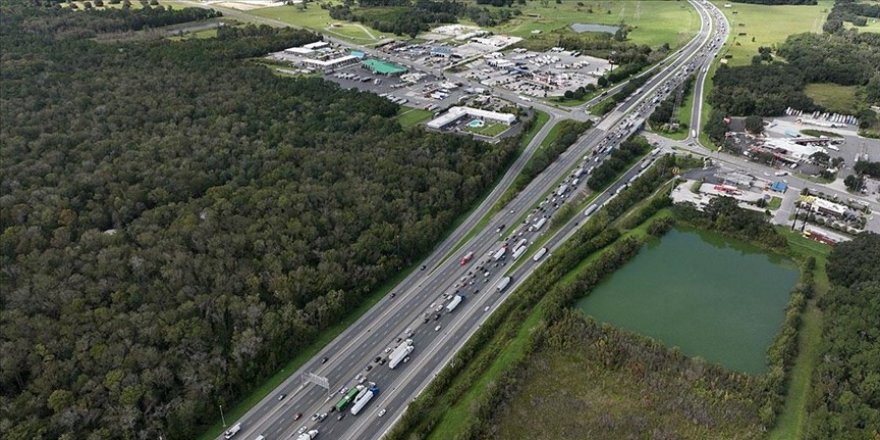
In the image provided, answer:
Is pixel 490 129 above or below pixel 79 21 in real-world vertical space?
below

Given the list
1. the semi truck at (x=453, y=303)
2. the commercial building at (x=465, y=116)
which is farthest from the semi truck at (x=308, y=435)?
the commercial building at (x=465, y=116)

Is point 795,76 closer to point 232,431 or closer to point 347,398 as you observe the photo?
point 347,398

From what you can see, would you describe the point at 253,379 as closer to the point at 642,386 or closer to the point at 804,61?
the point at 642,386

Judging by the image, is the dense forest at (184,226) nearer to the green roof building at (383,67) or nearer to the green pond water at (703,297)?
the green roof building at (383,67)

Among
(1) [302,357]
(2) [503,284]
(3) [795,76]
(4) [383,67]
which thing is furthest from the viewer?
(4) [383,67]

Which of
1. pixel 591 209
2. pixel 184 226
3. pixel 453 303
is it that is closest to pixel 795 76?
pixel 591 209

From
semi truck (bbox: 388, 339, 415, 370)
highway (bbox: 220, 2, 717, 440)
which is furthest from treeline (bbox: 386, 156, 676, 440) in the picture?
semi truck (bbox: 388, 339, 415, 370)
